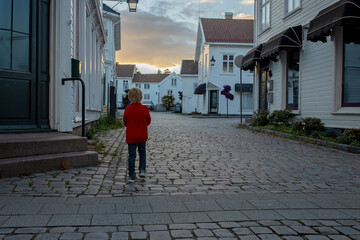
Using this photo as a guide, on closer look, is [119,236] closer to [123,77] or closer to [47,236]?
[47,236]

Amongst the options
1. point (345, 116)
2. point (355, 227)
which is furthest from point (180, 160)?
point (345, 116)

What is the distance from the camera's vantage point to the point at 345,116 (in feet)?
34.4

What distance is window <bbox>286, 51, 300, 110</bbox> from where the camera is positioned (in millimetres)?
14109

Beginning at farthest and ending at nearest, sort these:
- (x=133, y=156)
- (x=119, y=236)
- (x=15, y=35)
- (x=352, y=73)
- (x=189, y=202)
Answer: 1. (x=352, y=73)
2. (x=15, y=35)
3. (x=133, y=156)
4. (x=189, y=202)
5. (x=119, y=236)

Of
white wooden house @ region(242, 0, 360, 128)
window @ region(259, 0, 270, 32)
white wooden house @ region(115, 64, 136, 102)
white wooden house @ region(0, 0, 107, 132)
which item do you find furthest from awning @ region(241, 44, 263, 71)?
white wooden house @ region(115, 64, 136, 102)

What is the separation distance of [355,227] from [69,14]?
6.40 m

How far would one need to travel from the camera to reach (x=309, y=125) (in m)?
11.7

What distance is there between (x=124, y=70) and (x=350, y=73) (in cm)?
7962

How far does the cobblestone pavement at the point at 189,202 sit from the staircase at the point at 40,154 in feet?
0.53

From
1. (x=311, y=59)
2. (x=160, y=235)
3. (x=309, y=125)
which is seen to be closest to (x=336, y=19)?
(x=311, y=59)

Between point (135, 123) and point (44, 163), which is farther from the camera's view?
point (44, 163)

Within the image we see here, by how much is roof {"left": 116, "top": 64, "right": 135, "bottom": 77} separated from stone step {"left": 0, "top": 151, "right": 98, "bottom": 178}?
8045cm

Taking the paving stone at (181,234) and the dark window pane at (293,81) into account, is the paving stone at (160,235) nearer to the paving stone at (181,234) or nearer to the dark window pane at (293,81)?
the paving stone at (181,234)

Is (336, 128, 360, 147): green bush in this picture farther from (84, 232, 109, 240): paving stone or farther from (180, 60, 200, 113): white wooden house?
(180, 60, 200, 113): white wooden house
